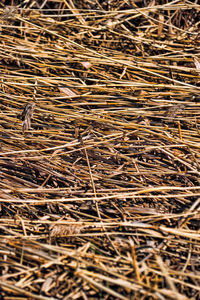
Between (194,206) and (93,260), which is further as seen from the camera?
(194,206)

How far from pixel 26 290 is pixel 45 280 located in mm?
74

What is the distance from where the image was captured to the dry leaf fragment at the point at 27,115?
1.63 meters

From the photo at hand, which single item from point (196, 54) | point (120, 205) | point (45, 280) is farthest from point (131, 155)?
point (196, 54)

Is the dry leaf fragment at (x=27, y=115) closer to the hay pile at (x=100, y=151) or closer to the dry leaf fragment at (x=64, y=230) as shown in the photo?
the hay pile at (x=100, y=151)

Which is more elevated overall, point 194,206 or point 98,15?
point 98,15

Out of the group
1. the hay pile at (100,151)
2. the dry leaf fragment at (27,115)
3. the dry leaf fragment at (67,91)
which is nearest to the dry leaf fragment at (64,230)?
the hay pile at (100,151)

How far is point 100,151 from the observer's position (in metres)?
1.56

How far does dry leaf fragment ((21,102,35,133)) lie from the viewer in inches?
64.3

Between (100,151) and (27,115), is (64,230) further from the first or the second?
(27,115)

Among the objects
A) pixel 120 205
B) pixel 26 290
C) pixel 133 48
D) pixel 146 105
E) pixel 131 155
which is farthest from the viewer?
pixel 133 48

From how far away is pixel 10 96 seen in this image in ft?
5.91

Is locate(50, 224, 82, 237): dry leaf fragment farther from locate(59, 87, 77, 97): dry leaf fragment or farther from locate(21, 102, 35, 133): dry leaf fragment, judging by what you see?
locate(59, 87, 77, 97): dry leaf fragment

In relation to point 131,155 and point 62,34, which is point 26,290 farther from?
point 62,34

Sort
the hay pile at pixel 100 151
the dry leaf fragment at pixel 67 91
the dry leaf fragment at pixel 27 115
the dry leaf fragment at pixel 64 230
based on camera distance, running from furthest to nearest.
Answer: the dry leaf fragment at pixel 67 91, the dry leaf fragment at pixel 27 115, the dry leaf fragment at pixel 64 230, the hay pile at pixel 100 151
